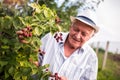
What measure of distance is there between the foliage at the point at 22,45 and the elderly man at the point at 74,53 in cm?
34

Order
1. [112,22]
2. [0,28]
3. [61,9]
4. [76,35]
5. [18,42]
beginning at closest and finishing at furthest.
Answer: [18,42] → [0,28] → [76,35] → [61,9] → [112,22]

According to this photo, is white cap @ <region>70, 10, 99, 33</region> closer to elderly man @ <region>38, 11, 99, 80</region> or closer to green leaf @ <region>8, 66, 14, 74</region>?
elderly man @ <region>38, 11, 99, 80</region>

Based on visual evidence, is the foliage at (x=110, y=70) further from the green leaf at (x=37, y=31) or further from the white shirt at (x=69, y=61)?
the green leaf at (x=37, y=31)

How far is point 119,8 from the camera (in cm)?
1202

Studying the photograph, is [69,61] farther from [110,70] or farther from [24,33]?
[110,70]

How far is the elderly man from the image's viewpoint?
3006 millimetres

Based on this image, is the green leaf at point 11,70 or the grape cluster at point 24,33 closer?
the grape cluster at point 24,33

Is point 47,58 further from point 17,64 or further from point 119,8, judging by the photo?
point 119,8

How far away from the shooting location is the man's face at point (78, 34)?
2.97m

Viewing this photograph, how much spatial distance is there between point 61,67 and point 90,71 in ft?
0.82

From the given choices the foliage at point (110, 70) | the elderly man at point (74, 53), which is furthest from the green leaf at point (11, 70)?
the foliage at point (110, 70)

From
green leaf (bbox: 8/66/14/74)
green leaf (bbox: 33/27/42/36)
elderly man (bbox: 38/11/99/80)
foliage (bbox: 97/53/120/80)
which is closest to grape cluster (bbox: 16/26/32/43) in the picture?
green leaf (bbox: 33/27/42/36)

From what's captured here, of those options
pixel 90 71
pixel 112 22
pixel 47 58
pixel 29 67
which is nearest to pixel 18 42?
Answer: pixel 29 67

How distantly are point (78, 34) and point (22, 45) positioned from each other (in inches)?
23.9
